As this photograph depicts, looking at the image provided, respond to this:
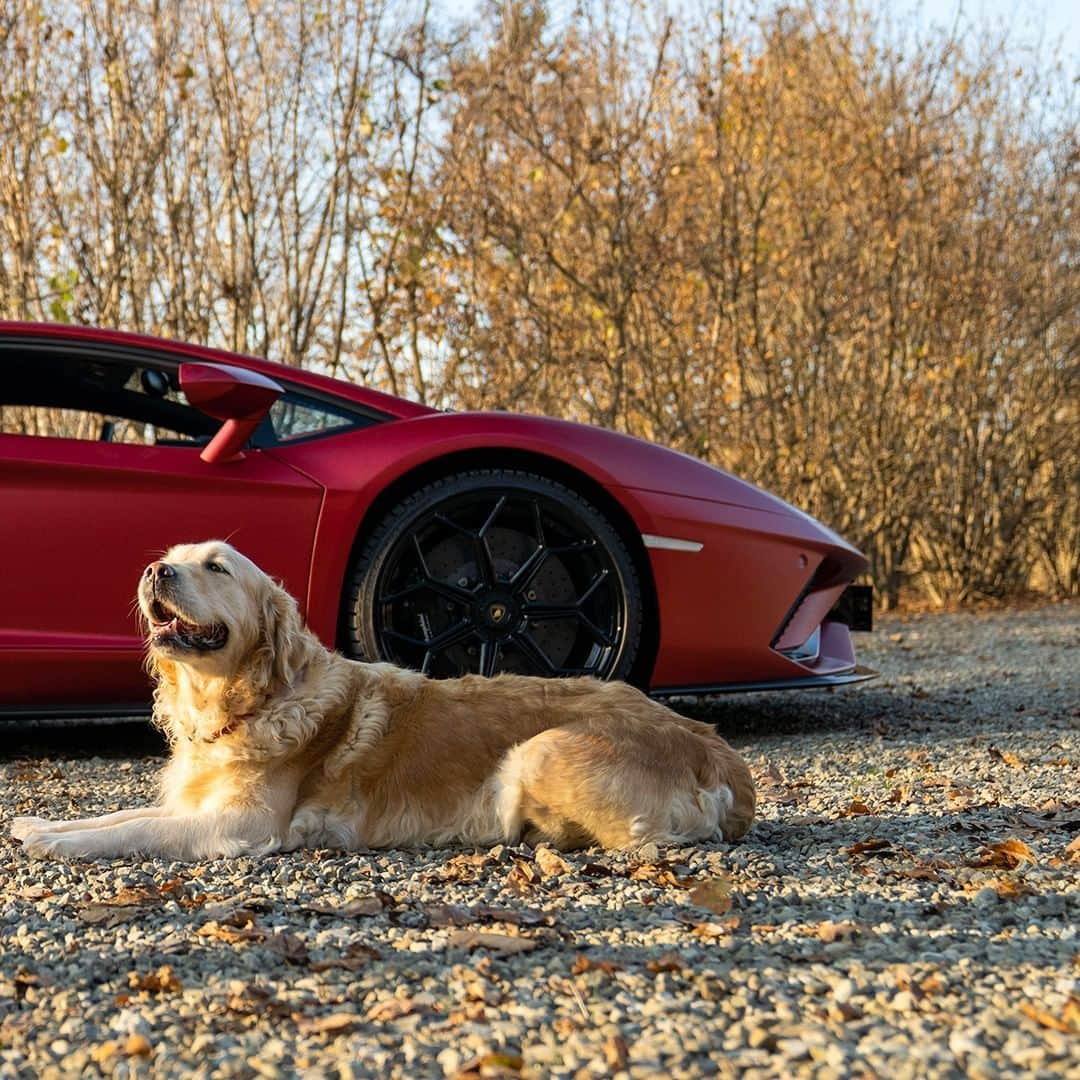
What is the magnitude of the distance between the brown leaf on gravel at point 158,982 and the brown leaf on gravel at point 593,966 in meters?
0.76

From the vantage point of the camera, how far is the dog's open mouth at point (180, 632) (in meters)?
3.82

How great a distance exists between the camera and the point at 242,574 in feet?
12.8

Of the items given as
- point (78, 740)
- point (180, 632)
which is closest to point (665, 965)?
point (180, 632)

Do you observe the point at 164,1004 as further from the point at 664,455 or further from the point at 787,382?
the point at 787,382

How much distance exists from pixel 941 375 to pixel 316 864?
35.0 ft

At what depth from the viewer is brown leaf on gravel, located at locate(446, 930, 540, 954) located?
2.75 meters

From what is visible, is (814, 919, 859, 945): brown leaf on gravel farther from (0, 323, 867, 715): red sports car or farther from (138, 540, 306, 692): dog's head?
(0, 323, 867, 715): red sports car

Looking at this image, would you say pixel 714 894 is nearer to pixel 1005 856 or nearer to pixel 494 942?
pixel 494 942

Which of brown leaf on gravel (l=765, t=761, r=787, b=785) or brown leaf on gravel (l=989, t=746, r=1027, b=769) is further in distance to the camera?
brown leaf on gravel (l=989, t=746, r=1027, b=769)

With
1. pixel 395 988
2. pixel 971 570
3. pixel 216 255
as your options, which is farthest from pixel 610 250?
pixel 395 988

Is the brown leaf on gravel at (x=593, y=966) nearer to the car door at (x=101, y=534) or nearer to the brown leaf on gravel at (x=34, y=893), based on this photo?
the brown leaf on gravel at (x=34, y=893)

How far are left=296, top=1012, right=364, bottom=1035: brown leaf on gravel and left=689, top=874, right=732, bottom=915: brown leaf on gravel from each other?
3.22 ft

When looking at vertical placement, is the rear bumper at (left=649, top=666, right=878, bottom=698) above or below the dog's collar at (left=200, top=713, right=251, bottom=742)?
above

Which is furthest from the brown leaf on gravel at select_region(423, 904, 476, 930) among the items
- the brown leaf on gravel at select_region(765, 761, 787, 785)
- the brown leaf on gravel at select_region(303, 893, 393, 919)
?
the brown leaf on gravel at select_region(765, 761, 787, 785)
